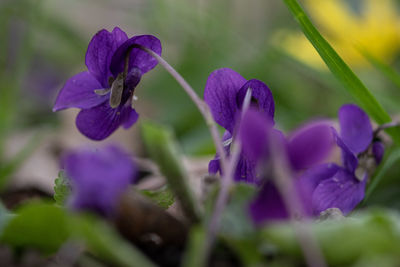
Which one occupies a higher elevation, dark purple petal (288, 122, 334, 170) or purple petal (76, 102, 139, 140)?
purple petal (76, 102, 139, 140)

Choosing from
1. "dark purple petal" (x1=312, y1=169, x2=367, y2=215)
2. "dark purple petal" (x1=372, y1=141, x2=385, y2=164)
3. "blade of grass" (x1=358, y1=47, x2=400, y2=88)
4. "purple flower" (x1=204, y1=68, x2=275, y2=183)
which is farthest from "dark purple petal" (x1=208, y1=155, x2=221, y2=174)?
"blade of grass" (x1=358, y1=47, x2=400, y2=88)

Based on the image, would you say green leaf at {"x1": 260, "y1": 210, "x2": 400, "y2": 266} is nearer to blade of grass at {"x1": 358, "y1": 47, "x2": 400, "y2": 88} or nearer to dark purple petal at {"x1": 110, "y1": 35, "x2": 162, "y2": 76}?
dark purple petal at {"x1": 110, "y1": 35, "x2": 162, "y2": 76}

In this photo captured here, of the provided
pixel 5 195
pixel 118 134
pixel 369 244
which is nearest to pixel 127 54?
pixel 369 244

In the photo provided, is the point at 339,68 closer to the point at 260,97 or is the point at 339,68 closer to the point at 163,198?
the point at 260,97

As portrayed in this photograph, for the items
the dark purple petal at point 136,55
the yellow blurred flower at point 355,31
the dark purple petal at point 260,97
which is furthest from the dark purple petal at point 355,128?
the yellow blurred flower at point 355,31

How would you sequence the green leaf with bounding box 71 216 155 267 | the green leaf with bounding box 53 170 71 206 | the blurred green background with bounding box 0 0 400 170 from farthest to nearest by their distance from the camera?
1. the blurred green background with bounding box 0 0 400 170
2. the green leaf with bounding box 53 170 71 206
3. the green leaf with bounding box 71 216 155 267

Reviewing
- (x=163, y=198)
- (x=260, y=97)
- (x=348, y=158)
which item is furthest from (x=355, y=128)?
(x=163, y=198)

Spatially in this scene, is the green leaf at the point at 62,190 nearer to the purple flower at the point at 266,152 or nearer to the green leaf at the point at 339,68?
the purple flower at the point at 266,152
